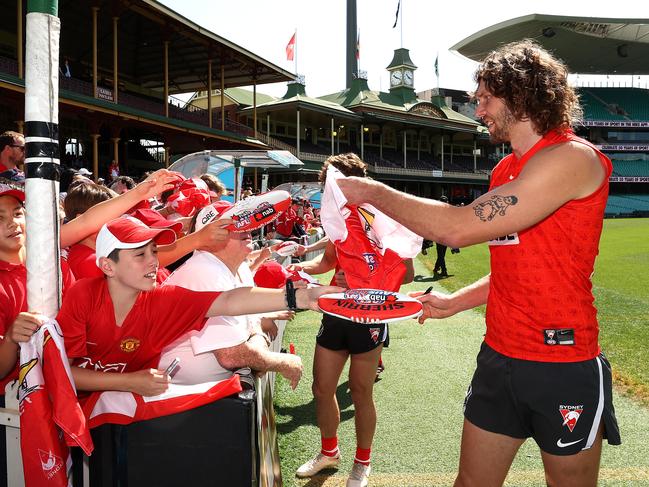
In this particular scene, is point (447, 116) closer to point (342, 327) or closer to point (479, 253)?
point (479, 253)

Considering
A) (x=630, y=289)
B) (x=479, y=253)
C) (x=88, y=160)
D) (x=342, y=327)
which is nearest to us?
(x=342, y=327)

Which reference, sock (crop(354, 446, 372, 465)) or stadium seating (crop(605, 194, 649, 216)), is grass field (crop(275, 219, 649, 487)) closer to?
sock (crop(354, 446, 372, 465))

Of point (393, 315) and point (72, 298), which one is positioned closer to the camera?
point (393, 315)

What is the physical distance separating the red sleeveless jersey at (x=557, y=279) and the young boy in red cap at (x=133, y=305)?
787 millimetres

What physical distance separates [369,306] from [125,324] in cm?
110

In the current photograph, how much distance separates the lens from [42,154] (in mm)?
2240

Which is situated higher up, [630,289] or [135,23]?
[135,23]

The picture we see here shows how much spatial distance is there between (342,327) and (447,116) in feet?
174

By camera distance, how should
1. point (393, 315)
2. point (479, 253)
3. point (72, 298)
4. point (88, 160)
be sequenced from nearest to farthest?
point (393, 315) → point (72, 298) → point (479, 253) → point (88, 160)

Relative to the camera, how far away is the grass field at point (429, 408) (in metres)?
3.62

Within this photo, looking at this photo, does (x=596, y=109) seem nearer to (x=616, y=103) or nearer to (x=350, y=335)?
(x=616, y=103)

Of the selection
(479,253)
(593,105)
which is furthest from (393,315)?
(593,105)

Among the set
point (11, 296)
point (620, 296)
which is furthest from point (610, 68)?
point (11, 296)

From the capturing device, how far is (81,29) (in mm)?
24172
